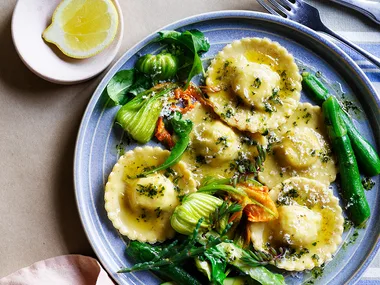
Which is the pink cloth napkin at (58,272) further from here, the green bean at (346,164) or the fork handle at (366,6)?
the fork handle at (366,6)

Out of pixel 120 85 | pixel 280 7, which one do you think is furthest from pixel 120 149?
pixel 280 7

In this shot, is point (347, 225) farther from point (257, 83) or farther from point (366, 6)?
point (366, 6)

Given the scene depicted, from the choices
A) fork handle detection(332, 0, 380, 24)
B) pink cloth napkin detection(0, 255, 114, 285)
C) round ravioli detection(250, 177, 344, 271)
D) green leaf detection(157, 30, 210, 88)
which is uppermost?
fork handle detection(332, 0, 380, 24)

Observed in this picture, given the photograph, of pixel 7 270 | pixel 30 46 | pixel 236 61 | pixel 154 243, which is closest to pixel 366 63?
pixel 236 61

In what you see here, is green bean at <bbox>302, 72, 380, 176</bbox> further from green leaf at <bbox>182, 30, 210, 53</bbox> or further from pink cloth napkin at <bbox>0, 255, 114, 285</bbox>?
pink cloth napkin at <bbox>0, 255, 114, 285</bbox>

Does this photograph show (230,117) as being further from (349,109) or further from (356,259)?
(356,259)

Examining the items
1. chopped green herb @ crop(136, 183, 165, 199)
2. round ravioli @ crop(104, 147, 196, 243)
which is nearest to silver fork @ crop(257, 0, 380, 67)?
round ravioli @ crop(104, 147, 196, 243)
